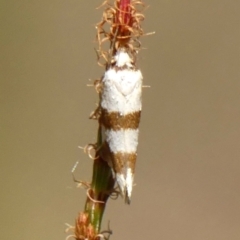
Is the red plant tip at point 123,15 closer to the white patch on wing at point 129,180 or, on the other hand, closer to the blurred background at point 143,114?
the white patch on wing at point 129,180

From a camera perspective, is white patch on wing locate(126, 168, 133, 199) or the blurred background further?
the blurred background

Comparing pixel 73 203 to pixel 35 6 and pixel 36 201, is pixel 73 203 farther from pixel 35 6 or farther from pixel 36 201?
pixel 35 6

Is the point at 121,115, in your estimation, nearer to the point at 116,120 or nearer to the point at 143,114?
the point at 116,120

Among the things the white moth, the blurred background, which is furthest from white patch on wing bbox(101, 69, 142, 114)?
the blurred background

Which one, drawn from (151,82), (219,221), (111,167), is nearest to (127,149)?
(111,167)

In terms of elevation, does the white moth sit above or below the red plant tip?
below

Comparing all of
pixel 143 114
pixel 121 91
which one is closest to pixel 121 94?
pixel 121 91

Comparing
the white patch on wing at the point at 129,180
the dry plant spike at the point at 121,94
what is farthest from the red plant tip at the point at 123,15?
the white patch on wing at the point at 129,180

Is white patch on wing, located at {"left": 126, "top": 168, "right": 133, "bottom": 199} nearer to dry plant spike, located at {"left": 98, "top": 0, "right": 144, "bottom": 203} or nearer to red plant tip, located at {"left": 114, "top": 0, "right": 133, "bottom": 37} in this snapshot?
dry plant spike, located at {"left": 98, "top": 0, "right": 144, "bottom": 203}
